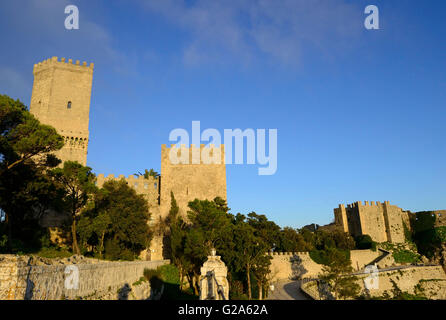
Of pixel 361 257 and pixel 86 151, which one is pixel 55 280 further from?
pixel 361 257

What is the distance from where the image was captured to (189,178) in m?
33.6

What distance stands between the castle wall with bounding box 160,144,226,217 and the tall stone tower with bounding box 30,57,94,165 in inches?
320

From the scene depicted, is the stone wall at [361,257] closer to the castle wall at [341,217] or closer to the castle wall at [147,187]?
the castle wall at [341,217]

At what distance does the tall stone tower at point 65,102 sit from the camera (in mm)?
30094

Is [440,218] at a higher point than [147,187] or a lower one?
lower

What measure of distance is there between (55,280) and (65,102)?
85.8 ft

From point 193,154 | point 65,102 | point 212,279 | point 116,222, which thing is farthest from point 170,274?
point 65,102

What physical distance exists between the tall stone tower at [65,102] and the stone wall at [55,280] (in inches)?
733

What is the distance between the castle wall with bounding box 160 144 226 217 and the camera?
3275 centimetres

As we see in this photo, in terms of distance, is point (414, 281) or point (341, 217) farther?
point (341, 217)
